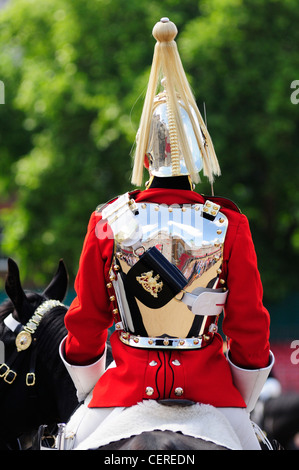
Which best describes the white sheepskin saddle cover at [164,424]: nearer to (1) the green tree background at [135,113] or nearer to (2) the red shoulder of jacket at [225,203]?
(2) the red shoulder of jacket at [225,203]

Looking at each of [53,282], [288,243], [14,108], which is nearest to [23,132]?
[14,108]

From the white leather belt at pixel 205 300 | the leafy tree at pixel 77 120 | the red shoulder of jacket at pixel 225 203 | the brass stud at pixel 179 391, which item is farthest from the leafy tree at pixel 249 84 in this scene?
the brass stud at pixel 179 391

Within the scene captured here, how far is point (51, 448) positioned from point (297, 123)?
524 inches

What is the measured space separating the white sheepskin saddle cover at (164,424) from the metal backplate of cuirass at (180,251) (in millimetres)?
298

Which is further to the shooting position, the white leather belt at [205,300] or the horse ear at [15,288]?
the horse ear at [15,288]

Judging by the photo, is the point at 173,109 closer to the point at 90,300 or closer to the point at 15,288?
the point at 90,300

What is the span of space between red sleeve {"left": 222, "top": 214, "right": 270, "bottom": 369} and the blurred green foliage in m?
11.0

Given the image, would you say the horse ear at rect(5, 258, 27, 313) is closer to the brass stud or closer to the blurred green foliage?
the brass stud

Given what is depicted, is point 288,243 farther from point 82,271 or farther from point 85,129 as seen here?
point 82,271

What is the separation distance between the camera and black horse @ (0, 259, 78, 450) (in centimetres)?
400

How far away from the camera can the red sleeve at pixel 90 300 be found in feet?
10.4

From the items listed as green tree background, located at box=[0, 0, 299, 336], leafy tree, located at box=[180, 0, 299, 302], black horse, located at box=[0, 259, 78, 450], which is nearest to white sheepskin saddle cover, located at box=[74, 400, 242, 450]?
black horse, located at box=[0, 259, 78, 450]

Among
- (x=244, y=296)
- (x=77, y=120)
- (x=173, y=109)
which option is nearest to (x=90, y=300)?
(x=244, y=296)

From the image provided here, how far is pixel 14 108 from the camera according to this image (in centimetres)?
2044
